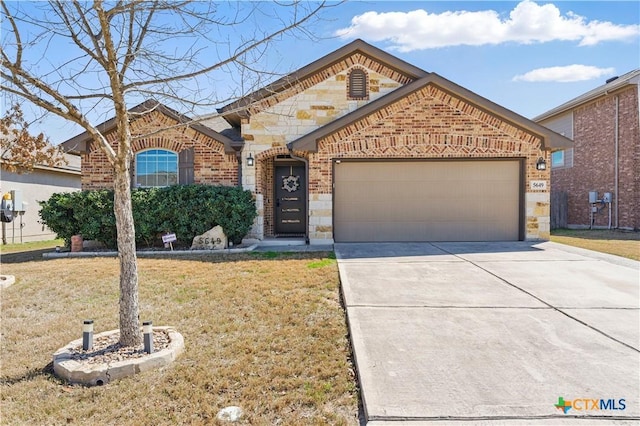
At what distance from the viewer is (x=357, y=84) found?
12102 millimetres

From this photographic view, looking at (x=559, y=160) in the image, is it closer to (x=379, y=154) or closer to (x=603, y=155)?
(x=603, y=155)

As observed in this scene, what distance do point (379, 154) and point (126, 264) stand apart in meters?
8.29

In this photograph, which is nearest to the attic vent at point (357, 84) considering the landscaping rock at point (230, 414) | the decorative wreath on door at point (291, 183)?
the decorative wreath on door at point (291, 183)

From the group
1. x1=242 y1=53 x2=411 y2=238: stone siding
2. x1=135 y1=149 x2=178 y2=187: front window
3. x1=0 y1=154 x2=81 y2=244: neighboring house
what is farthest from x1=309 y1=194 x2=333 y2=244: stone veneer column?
x1=0 y1=154 x2=81 y2=244: neighboring house

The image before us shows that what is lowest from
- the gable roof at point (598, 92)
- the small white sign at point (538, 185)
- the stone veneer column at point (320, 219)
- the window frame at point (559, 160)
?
the stone veneer column at point (320, 219)

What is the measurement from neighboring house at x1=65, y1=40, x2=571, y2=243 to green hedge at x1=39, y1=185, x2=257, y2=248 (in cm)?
118

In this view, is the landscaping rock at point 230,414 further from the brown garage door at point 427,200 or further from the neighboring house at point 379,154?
the brown garage door at point 427,200

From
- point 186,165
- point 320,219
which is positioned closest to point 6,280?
point 186,165

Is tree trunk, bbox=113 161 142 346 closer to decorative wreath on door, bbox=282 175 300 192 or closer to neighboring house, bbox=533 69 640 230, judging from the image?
decorative wreath on door, bbox=282 175 300 192

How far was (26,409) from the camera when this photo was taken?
121 inches

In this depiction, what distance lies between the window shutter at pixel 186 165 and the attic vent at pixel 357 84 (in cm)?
506

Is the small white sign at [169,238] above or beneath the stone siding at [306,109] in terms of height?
beneath

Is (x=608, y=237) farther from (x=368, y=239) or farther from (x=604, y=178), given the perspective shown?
(x=368, y=239)

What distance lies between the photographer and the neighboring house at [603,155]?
602 inches
